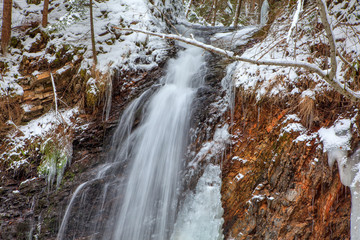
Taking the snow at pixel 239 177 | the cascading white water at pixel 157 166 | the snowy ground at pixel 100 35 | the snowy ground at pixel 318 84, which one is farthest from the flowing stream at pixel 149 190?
the snowy ground at pixel 100 35

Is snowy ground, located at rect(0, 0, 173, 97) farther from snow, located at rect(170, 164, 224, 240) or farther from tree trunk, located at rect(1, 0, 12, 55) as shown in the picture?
snow, located at rect(170, 164, 224, 240)

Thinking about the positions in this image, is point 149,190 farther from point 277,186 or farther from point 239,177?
point 277,186

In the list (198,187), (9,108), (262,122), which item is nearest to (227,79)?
(262,122)

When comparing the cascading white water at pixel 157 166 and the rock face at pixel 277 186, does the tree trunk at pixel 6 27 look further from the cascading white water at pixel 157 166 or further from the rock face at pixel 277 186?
the rock face at pixel 277 186

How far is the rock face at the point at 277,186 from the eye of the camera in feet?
10.5

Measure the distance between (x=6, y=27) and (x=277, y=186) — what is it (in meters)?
7.26

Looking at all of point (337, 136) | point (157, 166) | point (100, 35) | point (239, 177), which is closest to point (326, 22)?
point (337, 136)

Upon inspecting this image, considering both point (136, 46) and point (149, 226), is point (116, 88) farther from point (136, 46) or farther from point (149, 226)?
point (149, 226)

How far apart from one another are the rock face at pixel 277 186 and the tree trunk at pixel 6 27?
20.2ft

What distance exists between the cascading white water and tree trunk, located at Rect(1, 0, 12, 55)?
166 inches

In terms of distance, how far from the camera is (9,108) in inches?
231

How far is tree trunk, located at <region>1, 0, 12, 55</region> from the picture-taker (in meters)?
6.46

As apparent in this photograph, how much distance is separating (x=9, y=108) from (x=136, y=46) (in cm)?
329

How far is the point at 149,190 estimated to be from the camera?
14.6 feet
